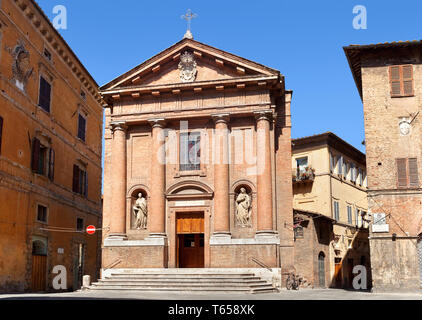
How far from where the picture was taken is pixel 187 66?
26781 mm

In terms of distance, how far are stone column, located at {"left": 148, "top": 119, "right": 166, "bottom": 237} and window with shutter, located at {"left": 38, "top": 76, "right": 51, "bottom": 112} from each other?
6.07 meters

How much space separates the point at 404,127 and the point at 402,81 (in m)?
2.18

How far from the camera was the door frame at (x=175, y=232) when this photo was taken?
985 inches

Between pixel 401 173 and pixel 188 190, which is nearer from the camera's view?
pixel 401 173

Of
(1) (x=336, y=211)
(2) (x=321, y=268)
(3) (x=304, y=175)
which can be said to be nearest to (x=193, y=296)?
(2) (x=321, y=268)

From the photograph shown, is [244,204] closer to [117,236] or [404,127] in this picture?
[117,236]

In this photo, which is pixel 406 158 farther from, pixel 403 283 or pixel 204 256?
pixel 204 256

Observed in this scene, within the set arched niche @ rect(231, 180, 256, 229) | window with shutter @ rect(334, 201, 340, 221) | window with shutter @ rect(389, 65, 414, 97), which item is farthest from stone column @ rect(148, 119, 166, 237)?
Result: window with shutter @ rect(334, 201, 340, 221)

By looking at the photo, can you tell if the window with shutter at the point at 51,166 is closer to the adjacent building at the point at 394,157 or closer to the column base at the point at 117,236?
the column base at the point at 117,236

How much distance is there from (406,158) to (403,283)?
545 cm

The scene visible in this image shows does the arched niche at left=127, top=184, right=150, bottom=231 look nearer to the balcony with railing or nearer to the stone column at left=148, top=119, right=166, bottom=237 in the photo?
the stone column at left=148, top=119, right=166, bottom=237

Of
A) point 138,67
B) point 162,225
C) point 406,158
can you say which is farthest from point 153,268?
point 406,158

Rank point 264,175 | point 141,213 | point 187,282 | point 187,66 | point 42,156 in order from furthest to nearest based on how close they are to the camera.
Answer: point 42,156 < point 187,66 < point 141,213 < point 264,175 < point 187,282

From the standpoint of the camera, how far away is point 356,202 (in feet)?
142
